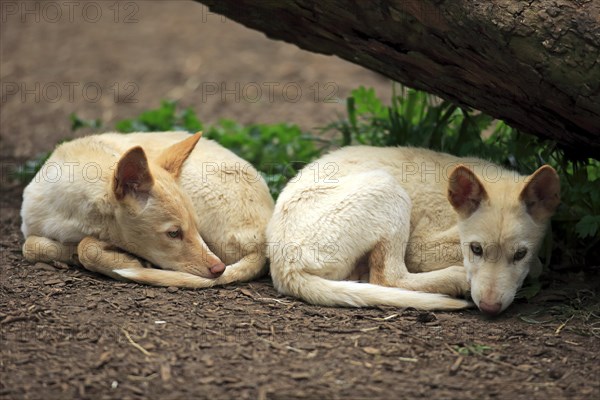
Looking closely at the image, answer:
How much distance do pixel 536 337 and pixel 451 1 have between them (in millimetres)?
2296

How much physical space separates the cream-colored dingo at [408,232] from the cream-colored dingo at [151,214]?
0.36m

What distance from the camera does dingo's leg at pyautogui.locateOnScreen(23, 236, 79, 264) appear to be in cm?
583

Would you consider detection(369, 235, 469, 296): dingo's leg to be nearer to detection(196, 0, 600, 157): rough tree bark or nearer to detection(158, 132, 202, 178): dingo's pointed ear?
detection(196, 0, 600, 157): rough tree bark

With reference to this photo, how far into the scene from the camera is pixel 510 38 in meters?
5.04

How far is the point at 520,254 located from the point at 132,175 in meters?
2.78

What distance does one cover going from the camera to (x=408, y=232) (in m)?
5.66

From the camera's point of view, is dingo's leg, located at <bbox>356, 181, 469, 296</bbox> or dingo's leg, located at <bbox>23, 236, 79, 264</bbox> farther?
dingo's leg, located at <bbox>23, 236, 79, 264</bbox>

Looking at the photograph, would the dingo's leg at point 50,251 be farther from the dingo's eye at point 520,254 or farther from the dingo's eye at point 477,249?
the dingo's eye at point 520,254

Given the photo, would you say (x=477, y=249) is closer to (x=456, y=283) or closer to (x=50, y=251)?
(x=456, y=283)

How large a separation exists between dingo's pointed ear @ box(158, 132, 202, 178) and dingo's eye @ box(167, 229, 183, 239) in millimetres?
507

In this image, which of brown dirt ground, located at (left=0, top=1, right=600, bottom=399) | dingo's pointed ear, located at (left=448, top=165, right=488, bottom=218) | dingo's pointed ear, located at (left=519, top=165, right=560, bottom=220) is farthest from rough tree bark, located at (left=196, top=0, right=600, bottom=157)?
brown dirt ground, located at (left=0, top=1, right=600, bottom=399)

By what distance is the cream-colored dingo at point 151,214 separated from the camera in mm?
5531

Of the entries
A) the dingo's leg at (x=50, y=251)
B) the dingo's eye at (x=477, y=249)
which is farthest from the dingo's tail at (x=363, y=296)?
the dingo's leg at (x=50, y=251)

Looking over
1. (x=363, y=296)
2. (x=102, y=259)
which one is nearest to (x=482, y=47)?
(x=363, y=296)
